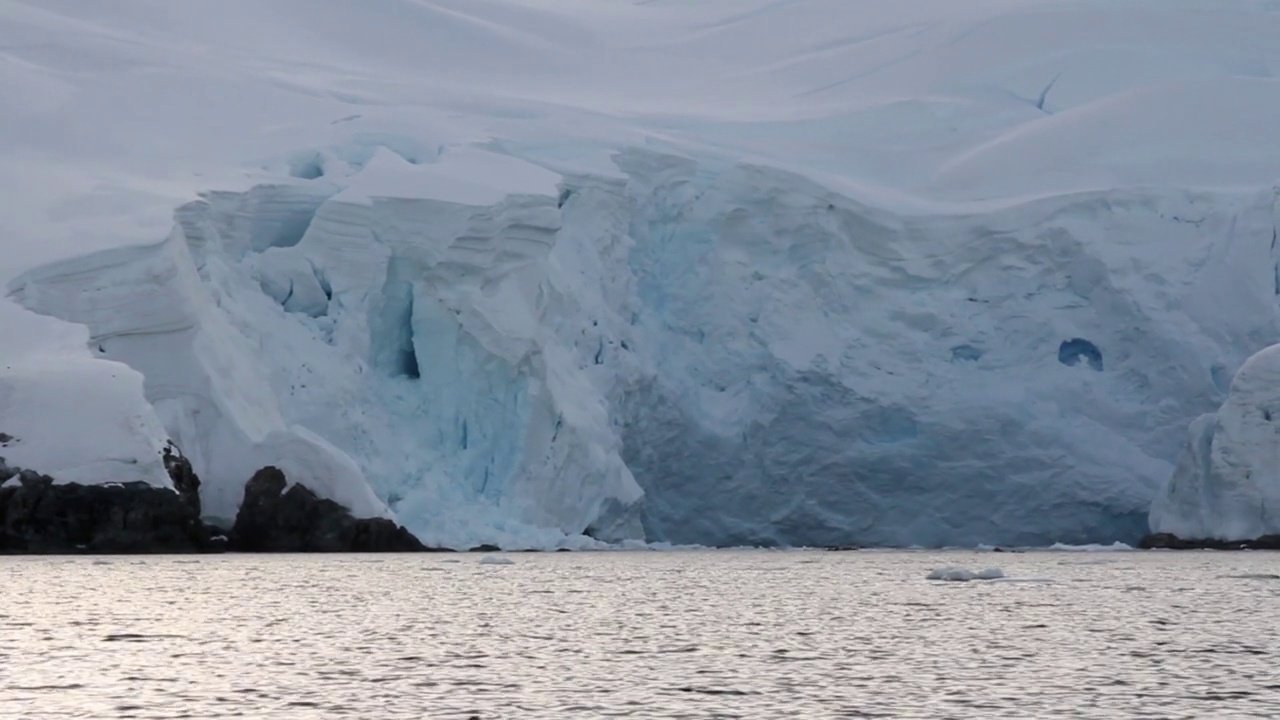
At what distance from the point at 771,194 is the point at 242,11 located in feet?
60.2

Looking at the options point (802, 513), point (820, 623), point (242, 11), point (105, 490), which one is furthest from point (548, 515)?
point (242, 11)

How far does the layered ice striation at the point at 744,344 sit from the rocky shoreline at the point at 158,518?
245cm

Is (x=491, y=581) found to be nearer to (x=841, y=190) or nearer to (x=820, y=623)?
(x=820, y=623)

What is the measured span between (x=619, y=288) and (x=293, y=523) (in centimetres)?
947

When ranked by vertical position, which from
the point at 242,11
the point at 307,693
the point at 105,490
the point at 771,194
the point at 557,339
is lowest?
the point at 307,693

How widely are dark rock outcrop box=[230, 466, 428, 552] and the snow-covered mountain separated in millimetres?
262

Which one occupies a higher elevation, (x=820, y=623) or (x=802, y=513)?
(x=802, y=513)

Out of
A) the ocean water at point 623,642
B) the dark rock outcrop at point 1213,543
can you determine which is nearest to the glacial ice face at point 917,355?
the dark rock outcrop at point 1213,543

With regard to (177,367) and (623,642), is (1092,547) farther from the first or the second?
(623,642)

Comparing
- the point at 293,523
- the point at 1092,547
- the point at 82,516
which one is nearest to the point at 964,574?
the point at 293,523

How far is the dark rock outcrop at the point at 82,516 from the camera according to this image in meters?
27.5

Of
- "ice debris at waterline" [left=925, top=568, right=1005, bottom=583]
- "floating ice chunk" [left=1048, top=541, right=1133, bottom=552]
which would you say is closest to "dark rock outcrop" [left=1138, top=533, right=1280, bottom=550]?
"floating ice chunk" [left=1048, top=541, right=1133, bottom=552]

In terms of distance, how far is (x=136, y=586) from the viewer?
82.0 feet

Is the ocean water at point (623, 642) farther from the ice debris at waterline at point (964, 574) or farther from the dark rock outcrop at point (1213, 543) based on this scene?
the dark rock outcrop at point (1213, 543)
